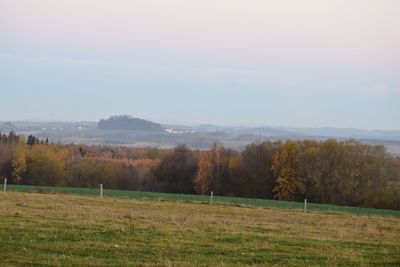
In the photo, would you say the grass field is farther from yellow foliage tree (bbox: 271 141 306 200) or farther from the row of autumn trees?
yellow foliage tree (bbox: 271 141 306 200)

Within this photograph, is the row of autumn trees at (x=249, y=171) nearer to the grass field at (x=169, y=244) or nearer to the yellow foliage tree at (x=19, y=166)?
the yellow foliage tree at (x=19, y=166)

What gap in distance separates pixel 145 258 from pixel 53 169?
78.7 metres

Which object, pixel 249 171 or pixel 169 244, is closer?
pixel 169 244

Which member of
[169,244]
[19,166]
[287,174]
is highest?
[169,244]

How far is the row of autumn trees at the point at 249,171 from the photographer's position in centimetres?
6594

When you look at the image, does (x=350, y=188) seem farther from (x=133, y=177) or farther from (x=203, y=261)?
(x=203, y=261)

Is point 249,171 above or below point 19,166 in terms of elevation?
above

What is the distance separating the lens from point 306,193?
6888cm

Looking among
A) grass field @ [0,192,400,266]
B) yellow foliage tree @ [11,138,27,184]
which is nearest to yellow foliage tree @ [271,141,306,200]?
yellow foliage tree @ [11,138,27,184]

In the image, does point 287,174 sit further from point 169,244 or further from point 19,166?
point 169,244

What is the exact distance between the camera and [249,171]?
78188mm

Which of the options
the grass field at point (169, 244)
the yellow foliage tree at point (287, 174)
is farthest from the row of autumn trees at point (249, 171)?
the grass field at point (169, 244)

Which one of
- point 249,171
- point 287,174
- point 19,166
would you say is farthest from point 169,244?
point 19,166

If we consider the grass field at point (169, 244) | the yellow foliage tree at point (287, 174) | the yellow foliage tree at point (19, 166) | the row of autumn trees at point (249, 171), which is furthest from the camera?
the yellow foliage tree at point (19, 166)
